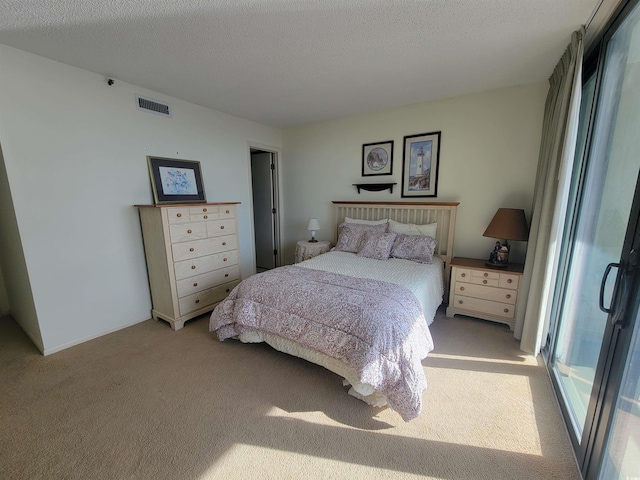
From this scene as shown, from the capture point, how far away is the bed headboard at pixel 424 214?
3.09 metres

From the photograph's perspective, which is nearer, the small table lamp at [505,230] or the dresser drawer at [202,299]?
the small table lamp at [505,230]

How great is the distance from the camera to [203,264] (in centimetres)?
289

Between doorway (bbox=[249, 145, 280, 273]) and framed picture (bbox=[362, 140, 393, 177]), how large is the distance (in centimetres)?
156

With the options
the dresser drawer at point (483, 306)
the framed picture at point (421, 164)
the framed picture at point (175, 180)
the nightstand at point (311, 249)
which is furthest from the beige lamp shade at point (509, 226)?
the framed picture at point (175, 180)

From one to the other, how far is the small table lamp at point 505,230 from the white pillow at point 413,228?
57 centimetres

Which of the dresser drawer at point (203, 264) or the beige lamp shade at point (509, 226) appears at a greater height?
the beige lamp shade at point (509, 226)

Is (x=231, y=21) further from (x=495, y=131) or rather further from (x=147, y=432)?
(x=495, y=131)

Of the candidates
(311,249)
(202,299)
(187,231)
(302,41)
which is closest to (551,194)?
(302,41)

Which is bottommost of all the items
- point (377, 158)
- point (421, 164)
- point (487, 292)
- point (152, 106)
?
point (487, 292)

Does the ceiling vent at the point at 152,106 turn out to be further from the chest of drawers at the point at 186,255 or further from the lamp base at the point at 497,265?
the lamp base at the point at 497,265

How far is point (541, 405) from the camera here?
171cm

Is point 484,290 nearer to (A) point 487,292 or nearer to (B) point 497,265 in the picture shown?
(A) point 487,292

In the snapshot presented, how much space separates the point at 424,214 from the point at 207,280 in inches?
107

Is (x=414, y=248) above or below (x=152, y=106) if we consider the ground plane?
below
